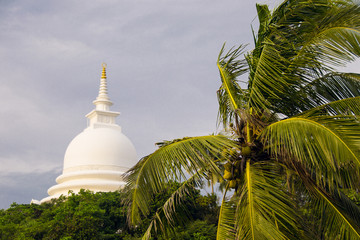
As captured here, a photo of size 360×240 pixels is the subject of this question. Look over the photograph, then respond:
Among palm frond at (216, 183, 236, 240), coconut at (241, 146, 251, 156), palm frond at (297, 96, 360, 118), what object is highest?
palm frond at (297, 96, 360, 118)

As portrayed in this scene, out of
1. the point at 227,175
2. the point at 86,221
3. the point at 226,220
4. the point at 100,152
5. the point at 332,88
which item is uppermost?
the point at 100,152

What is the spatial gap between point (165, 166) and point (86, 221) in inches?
716

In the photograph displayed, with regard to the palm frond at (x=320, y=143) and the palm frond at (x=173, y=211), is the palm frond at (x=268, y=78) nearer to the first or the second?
the palm frond at (x=320, y=143)

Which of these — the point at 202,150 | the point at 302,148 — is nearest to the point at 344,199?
the point at 302,148

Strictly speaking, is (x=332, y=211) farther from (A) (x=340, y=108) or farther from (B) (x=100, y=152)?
(B) (x=100, y=152)

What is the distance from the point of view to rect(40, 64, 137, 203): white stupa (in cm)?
4166

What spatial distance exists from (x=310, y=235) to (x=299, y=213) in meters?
0.41

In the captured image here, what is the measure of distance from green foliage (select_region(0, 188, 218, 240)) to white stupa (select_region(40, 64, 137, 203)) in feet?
28.4

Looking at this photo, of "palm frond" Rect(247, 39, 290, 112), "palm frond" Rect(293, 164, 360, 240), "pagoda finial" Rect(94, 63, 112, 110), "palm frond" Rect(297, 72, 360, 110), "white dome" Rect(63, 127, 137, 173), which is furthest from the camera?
"pagoda finial" Rect(94, 63, 112, 110)

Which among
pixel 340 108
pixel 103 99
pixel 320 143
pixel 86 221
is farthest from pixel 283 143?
pixel 103 99

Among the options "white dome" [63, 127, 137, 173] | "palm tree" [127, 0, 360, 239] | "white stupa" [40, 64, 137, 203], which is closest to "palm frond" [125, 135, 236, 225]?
"palm tree" [127, 0, 360, 239]

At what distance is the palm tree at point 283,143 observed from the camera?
29.7 feet

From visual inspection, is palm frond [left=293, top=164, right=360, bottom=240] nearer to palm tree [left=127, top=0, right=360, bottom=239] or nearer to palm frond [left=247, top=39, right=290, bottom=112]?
palm tree [left=127, top=0, right=360, bottom=239]

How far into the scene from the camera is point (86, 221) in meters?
27.5
